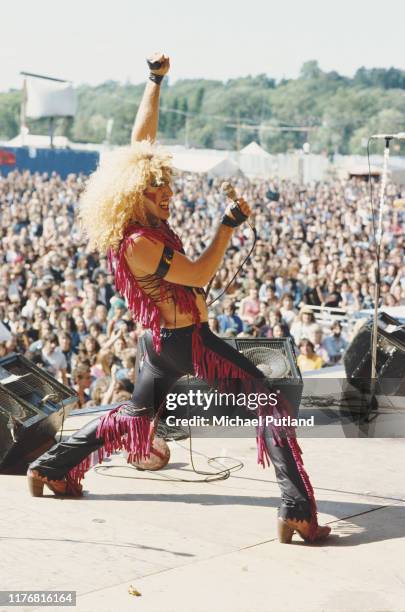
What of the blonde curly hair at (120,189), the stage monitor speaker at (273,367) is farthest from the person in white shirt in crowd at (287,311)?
the blonde curly hair at (120,189)

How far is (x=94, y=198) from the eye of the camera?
420 centimetres

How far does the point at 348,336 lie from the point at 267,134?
110 meters

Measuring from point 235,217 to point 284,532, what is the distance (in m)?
1.35

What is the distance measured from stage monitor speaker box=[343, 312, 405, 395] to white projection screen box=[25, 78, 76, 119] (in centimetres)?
3433

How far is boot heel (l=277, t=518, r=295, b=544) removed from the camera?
3.93 meters

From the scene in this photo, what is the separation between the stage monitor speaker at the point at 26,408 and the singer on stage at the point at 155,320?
0.37 m

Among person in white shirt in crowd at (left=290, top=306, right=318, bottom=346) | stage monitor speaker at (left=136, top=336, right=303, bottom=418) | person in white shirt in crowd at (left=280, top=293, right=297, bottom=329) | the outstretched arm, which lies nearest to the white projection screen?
person in white shirt in crowd at (left=280, top=293, right=297, bottom=329)

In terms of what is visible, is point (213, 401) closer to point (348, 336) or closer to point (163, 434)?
point (163, 434)

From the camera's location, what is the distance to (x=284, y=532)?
3.94m

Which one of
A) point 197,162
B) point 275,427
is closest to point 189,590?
point 275,427

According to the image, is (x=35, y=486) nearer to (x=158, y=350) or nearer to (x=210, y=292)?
(x=158, y=350)

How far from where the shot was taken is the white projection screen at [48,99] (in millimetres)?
39000

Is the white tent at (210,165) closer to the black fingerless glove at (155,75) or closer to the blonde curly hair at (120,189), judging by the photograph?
the black fingerless glove at (155,75)

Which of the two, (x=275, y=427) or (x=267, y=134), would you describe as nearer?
(x=275, y=427)
